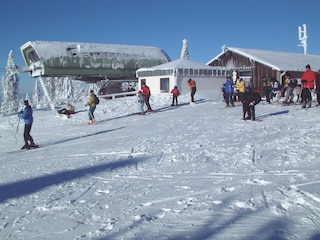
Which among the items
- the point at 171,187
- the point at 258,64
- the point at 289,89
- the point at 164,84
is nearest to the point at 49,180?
the point at 171,187

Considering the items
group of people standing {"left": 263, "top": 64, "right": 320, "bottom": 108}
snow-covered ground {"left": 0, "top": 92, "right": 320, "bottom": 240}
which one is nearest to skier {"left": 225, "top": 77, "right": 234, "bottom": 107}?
group of people standing {"left": 263, "top": 64, "right": 320, "bottom": 108}

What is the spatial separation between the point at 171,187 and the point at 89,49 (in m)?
30.0

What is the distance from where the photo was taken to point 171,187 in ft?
17.0

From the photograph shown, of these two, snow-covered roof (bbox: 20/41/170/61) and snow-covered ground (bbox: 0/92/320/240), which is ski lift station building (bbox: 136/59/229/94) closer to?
snow-covered roof (bbox: 20/41/170/61)

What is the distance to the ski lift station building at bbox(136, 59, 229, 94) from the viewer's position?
26.4m

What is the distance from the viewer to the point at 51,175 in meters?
6.64

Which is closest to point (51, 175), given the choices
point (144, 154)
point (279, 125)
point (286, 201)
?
point (144, 154)

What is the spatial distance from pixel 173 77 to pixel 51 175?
67.1 feet

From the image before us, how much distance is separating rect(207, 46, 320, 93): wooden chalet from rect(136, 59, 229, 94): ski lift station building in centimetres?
145

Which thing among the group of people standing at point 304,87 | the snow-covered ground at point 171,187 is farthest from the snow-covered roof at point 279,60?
the snow-covered ground at point 171,187

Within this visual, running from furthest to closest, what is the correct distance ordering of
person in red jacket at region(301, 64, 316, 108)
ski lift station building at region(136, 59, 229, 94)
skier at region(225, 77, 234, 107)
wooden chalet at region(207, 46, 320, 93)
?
ski lift station building at region(136, 59, 229, 94)
wooden chalet at region(207, 46, 320, 93)
skier at region(225, 77, 234, 107)
person in red jacket at region(301, 64, 316, 108)

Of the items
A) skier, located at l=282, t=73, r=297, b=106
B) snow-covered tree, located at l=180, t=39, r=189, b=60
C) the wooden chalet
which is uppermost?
snow-covered tree, located at l=180, t=39, r=189, b=60

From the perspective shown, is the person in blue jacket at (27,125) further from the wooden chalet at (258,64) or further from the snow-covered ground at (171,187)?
the wooden chalet at (258,64)

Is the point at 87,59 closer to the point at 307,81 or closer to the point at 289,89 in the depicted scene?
the point at 289,89
